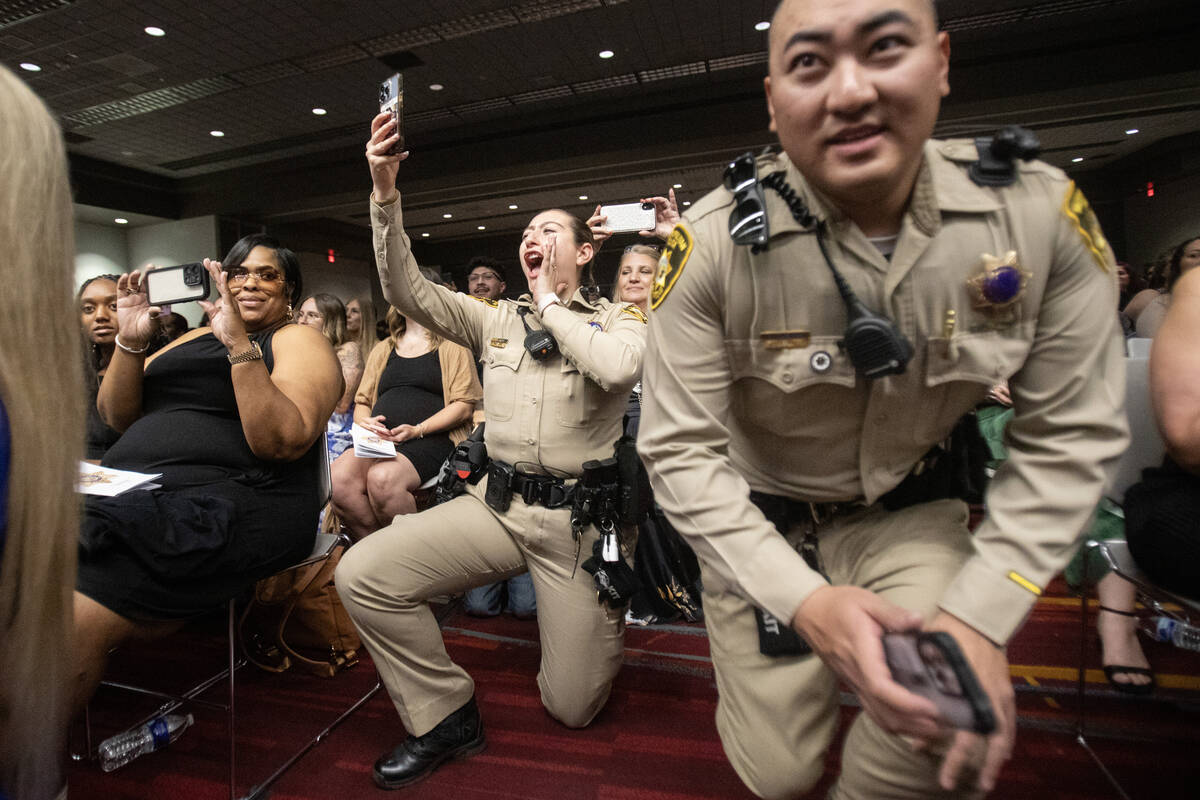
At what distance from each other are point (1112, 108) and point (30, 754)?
850 cm

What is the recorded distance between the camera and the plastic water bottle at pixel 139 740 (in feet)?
6.01

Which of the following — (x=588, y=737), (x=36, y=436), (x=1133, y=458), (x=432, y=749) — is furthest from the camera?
(x=588, y=737)

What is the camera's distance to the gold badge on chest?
94cm

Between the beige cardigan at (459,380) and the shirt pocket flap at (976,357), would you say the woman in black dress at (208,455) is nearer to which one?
the beige cardigan at (459,380)

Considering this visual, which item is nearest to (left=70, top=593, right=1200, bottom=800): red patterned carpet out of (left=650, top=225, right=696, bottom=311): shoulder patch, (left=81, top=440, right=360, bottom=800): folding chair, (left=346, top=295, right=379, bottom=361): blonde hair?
(left=81, top=440, right=360, bottom=800): folding chair

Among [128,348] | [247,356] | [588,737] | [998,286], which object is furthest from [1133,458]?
[128,348]

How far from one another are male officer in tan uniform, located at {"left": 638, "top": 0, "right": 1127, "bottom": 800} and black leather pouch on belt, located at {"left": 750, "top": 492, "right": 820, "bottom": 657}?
Answer: 34mm

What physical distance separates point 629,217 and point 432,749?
1641 mm

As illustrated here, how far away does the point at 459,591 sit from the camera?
6.57ft

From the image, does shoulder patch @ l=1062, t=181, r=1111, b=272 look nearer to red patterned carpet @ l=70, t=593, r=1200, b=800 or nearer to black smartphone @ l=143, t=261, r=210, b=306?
red patterned carpet @ l=70, t=593, r=1200, b=800

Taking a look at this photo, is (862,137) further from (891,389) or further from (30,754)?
(30,754)

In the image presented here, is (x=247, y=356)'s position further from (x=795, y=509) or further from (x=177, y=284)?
(x=795, y=509)

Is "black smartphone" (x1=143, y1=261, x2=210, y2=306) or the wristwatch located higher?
"black smartphone" (x1=143, y1=261, x2=210, y2=306)

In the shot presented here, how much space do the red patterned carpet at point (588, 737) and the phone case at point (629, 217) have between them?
1510 millimetres
